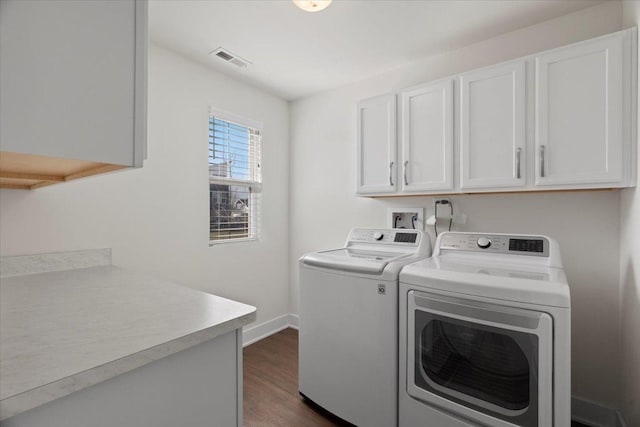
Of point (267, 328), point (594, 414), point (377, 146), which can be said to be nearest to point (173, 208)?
point (267, 328)

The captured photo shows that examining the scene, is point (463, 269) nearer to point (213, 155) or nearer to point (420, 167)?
point (420, 167)

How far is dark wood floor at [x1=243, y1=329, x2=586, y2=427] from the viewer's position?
1844mm

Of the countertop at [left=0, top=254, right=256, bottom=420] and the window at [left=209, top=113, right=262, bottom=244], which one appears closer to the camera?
the countertop at [left=0, top=254, right=256, bottom=420]

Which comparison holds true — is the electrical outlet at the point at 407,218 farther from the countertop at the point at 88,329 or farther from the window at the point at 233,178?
the countertop at the point at 88,329

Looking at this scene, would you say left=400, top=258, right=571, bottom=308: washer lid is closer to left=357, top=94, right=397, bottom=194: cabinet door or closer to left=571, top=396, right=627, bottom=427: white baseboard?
left=357, top=94, right=397, bottom=194: cabinet door

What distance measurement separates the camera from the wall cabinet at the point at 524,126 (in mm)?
1471

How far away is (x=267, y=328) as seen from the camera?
9.96ft

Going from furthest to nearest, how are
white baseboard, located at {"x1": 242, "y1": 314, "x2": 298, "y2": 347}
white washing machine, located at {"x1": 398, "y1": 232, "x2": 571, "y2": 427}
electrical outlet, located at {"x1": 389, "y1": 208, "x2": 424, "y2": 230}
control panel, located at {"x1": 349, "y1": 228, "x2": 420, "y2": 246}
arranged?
white baseboard, located at {"x1": 242, "y1": 314, "x2": 298, "y2": 347}
electrical outlet, located at {"x1": 389, "y1": 208, "x2": 424, "y2": 230}
control panel, located at {"x1": 349, "y1": 228, "x2": 420, "y2": 246}
white washing machine, located at {"x1": 398, "y1": 232, "x2": 571, "y2": 427}

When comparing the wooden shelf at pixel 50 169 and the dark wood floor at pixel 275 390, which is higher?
the wooden shelf at pixel 50 169

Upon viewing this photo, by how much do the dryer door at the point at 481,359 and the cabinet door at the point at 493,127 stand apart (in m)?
0.86

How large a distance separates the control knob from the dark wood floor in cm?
126

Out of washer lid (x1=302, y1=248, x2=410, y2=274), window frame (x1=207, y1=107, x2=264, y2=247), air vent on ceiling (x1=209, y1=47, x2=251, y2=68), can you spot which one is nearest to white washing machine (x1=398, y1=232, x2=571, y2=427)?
washer lid (x1=302, y1=248, x2=410, y2=274)

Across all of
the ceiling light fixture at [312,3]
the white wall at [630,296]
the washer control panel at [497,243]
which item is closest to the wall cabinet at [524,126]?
the white wall at [630,296]

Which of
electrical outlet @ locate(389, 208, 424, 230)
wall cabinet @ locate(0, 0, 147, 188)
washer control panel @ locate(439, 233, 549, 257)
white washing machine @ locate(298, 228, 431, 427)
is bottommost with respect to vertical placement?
white washing machine @ locate(298, 228, 431, 427)
